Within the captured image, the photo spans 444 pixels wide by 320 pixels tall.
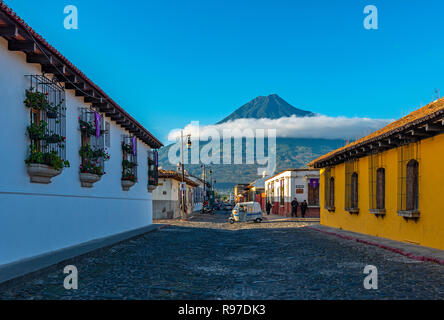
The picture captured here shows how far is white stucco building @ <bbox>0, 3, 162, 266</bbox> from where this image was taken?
954cm

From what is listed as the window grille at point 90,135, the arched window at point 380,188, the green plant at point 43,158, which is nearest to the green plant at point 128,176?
the window grille at point 90,135

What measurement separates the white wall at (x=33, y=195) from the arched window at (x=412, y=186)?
11.2 metres

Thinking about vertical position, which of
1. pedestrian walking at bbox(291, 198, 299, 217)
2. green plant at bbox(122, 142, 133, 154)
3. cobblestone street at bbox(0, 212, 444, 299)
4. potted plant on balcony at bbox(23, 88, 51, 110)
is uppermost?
potted plant on balcony at bbox(23, 88, 51, 110)

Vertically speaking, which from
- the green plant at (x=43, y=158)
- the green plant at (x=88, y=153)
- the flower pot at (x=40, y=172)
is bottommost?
the flower pot at (x=40, y=172)

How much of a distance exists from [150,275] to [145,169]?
18361mm

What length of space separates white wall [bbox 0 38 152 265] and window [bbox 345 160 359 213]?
1131 centimetres

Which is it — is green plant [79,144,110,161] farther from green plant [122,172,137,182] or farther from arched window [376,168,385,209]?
arched window [376,168,385,209]

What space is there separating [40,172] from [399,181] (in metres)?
11.4

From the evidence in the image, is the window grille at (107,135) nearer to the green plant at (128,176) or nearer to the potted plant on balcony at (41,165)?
the green plant at (128,176)

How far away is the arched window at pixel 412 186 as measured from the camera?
540 inches

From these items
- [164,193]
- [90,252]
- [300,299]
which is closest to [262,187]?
[164,193]

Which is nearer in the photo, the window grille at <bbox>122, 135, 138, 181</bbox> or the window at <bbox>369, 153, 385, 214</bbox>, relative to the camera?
the window at <bbox>369, 153, 385, 214</bbox>

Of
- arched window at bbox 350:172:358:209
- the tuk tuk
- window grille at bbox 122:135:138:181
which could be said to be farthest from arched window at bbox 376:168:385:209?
the tuk tuk

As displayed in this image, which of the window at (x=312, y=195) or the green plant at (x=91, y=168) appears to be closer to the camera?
the green plant at (x=91, y=168)
